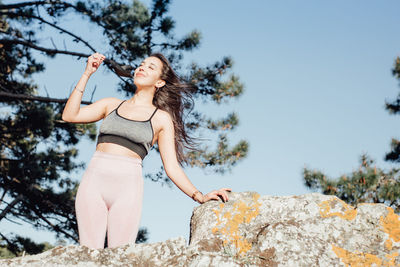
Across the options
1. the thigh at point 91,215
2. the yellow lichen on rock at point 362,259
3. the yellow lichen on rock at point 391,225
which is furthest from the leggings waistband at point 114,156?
the yellow lichen on rock at point 391,225

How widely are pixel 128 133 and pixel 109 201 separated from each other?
385 millimetres

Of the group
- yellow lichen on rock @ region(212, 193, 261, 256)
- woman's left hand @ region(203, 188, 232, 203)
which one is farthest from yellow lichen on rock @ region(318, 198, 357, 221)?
woman's left hand @ region(203, 188, 232, 203)

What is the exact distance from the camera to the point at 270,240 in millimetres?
1538

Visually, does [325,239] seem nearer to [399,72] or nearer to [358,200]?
[358,200]

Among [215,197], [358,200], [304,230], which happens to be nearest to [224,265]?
[304,230]

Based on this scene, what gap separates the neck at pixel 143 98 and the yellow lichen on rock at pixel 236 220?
3.08 feet

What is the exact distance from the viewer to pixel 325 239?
1621 mm

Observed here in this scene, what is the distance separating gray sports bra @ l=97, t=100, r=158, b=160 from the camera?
2191mm

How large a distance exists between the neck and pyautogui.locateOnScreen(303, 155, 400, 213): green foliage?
4.97 metres

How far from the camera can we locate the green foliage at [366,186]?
20.3 feet

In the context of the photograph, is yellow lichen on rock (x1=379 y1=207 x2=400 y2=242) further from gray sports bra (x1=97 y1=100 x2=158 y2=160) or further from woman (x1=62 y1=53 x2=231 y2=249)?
gray sports bra (x1=97 y1=100 x2=158 y2=160)

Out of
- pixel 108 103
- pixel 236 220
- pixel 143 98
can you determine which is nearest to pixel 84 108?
pixel 108 103

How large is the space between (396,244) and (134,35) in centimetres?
656

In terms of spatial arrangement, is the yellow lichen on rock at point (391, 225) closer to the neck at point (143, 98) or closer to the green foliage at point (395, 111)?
the neck at point (143, 98)
